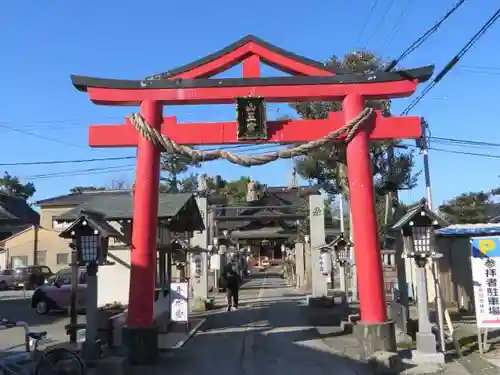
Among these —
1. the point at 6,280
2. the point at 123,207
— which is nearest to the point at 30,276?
the point at 6,280

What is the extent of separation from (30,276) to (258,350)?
30544mm

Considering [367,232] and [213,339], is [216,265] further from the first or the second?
[367,232]

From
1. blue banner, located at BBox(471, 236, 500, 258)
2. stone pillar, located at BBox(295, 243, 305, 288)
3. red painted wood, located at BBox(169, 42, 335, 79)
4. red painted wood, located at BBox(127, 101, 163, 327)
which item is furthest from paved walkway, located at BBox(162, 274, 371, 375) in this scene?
stone pillar, located at BBox(295, 243, 305, 288)

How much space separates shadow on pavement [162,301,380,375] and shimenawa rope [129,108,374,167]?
4.18m


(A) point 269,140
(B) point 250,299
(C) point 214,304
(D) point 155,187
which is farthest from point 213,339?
(B) point 250,299

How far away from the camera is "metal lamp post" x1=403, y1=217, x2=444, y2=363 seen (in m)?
10.4

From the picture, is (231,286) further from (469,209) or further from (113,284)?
(469,209)

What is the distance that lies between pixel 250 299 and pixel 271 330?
1034 cm

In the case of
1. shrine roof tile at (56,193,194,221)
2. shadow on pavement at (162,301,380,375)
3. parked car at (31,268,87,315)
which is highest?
shrine roof tile at (56,193,194,221)

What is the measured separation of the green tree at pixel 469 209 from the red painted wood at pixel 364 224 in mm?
20704

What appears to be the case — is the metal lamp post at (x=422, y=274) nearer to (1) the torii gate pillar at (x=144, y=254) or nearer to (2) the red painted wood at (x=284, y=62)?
(2) the red painted wood at (x=284, y=62)

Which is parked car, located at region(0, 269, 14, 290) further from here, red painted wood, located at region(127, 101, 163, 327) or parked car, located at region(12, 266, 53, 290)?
red painted wood, located at region(127, 101, 163, 327)

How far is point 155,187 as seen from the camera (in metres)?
11.6

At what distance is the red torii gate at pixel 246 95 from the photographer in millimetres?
11445
